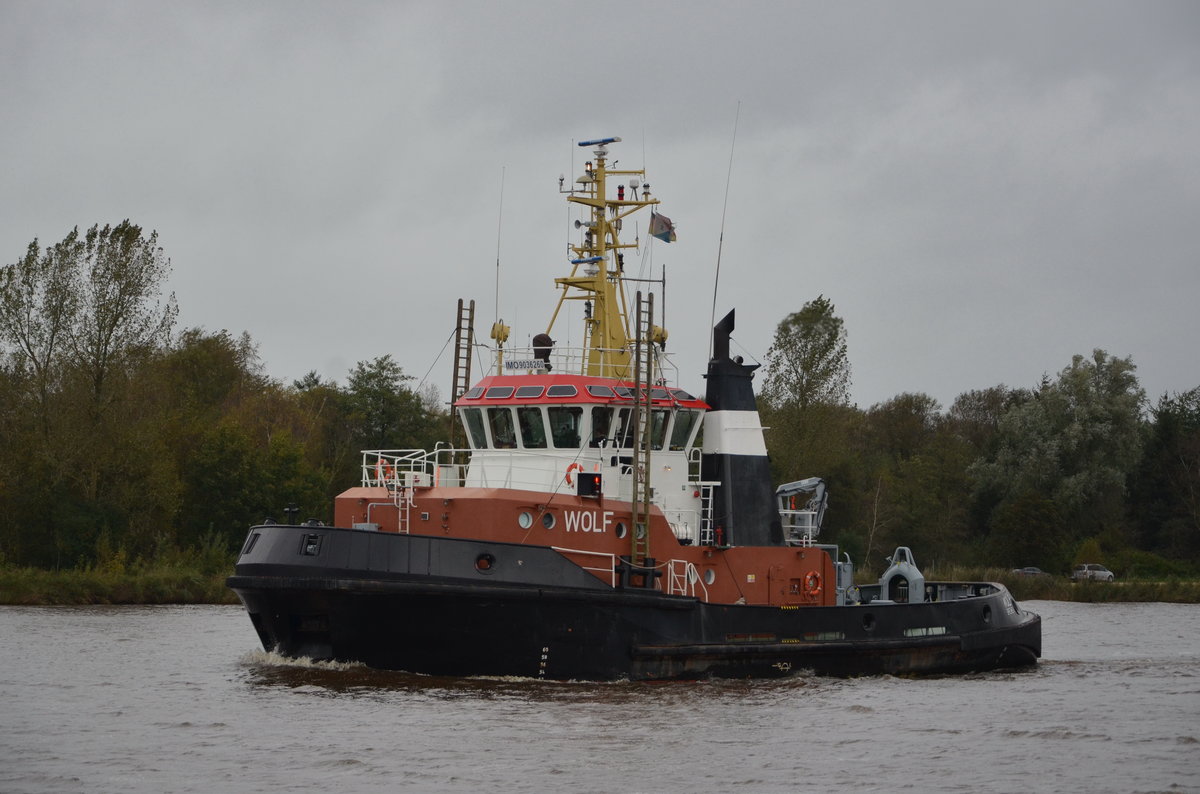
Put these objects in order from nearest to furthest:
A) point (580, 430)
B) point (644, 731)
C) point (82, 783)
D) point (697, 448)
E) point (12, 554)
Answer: point (82, 783) < point (644, 731) < point (580, 430) < point (697, 448) < point (12, 554)

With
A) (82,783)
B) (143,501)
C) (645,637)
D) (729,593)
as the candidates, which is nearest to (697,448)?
(729,593)

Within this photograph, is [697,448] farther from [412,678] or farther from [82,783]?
[82,783]

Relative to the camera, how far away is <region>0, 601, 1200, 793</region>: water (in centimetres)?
1237

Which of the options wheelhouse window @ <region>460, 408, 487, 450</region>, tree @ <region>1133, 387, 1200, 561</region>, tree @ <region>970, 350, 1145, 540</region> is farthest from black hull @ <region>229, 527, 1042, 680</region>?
tree @ <region>1133, 387, 1200, 561</region>

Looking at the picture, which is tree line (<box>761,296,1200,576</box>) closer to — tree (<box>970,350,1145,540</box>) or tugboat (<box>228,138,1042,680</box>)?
tree (<box>970,350,1145,540</box>)

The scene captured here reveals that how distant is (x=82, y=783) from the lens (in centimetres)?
1175

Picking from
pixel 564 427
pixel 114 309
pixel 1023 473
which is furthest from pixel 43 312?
pixel 1023 473

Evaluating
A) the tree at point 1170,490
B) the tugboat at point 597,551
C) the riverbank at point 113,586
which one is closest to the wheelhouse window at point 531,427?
the tugboat at point 597,551

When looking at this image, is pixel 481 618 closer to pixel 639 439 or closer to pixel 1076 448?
pixel 639 439

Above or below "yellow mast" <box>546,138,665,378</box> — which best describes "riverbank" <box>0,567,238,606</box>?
below

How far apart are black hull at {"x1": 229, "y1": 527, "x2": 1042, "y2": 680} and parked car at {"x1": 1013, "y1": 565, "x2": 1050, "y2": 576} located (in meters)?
24.7

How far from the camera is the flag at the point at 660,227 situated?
19.9 m

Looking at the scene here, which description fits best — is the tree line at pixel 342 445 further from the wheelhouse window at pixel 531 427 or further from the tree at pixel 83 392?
the wheelhouse window at pixel 531 427

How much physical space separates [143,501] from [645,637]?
20965mm
